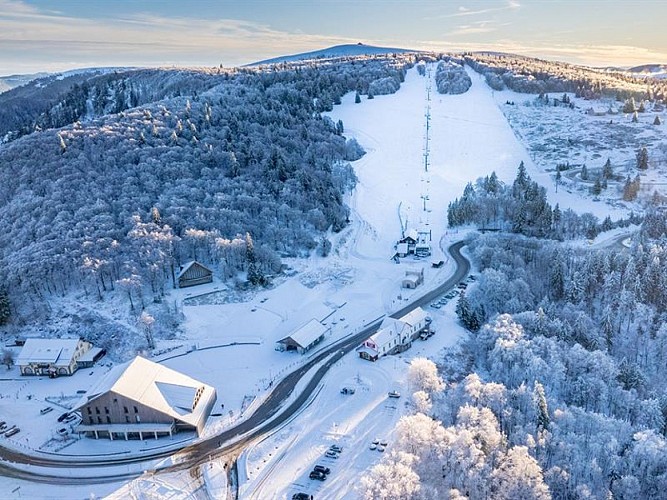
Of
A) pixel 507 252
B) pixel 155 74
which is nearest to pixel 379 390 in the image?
pixel 507 252

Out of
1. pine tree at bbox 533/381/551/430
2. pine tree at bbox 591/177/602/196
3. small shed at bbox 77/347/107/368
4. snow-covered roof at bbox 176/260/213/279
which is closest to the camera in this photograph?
Result: pine tree at bbox 533/381/551/430

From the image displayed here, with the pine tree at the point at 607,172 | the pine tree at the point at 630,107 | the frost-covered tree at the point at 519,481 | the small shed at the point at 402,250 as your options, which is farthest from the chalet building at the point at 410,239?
the pine tree at the point at 630,107

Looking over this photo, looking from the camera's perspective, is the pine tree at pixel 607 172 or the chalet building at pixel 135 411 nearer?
the chalet building at pixel 135 411

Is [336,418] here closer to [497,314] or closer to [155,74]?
[497,314]

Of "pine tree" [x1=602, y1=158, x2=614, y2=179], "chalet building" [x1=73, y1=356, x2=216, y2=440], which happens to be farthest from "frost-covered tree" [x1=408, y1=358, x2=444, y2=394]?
"pine tree" [x1=602, y1=158, x2=614, y2=179]

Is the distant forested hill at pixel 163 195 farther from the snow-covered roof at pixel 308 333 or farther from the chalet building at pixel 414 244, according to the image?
the snow-covered roof at pixel 308 333

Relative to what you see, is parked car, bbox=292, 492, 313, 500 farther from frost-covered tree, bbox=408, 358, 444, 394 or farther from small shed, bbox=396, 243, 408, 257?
small shed, bbox=396, 243, 408, 257

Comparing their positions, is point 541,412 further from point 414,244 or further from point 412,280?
point 414,244
